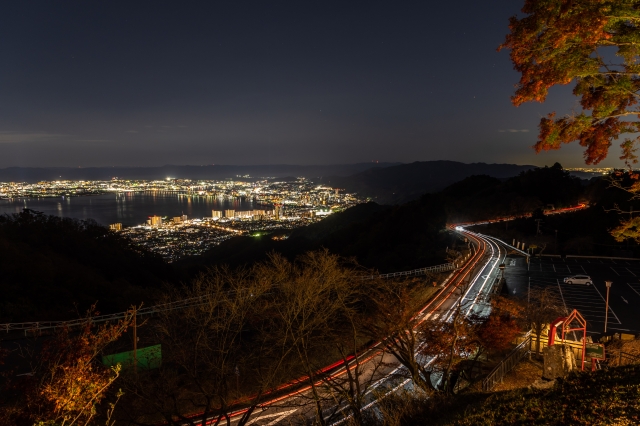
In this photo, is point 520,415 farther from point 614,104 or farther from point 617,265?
point 617,265

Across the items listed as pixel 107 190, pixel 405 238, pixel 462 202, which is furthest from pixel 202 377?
pixel 107 190

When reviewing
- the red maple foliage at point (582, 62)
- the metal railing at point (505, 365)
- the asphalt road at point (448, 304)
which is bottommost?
the asphalt road at point (448, 304)

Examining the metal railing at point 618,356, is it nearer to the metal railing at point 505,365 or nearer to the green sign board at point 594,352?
the green sign board at point 594,352

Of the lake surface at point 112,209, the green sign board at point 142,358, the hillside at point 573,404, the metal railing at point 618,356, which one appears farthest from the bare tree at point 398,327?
the lake surface at point 112,209

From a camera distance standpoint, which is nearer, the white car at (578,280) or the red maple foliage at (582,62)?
the red maple foliage at (582,62)

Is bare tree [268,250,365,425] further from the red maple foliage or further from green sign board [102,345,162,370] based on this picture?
the red maple foliage

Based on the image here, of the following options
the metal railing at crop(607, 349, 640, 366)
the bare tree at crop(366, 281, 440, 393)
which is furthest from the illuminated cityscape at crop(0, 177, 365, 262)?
the metal railing at crop(607, 349, 640, 366)

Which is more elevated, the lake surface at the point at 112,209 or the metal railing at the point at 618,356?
the metal railing at the point at 618,356
